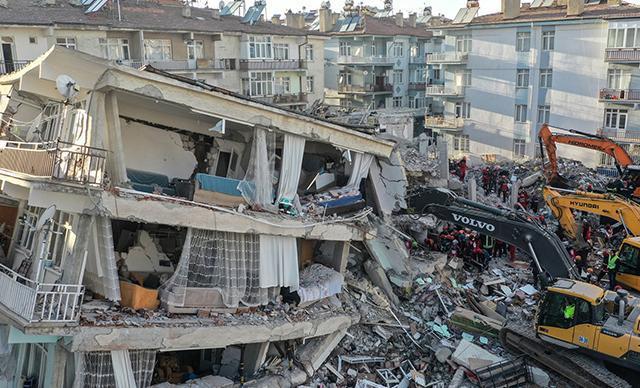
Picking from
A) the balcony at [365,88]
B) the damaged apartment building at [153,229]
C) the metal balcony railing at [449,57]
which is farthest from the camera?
the balcony at [365,88]

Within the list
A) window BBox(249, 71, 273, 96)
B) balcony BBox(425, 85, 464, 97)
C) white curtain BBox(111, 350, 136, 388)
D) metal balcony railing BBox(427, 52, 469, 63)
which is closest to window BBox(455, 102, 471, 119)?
balcony BBox(425, 85, 464, 97)

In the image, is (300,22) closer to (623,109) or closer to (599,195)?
(623,109)

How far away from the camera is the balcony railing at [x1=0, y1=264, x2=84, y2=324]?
1193cm

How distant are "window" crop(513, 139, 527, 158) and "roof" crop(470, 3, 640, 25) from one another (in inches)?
356

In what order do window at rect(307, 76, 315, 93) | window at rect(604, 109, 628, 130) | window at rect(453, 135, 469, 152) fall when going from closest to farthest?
1. window at rect(604, 109, 628, 130)
2. window at rect(453, 135, 469, 152)
3. window at rect(307, 76, 315, 93)

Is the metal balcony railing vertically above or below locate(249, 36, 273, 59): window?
below

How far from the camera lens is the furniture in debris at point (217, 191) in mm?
14922

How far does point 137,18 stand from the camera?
37.3 metres

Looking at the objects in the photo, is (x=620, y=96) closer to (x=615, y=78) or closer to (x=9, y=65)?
(x=615, y=78)

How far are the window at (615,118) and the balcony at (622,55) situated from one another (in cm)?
351

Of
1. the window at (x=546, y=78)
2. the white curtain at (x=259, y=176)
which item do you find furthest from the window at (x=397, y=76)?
the white curtain at (x=259, y=176)

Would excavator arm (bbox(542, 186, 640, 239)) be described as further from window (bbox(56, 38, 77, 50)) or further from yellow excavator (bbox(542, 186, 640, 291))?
window (bbox(56, 38, 77, 50))

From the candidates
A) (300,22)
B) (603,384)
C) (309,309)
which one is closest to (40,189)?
(309,309)

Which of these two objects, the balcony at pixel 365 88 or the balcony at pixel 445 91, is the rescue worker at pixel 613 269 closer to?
the balcony at pixel 445 91
